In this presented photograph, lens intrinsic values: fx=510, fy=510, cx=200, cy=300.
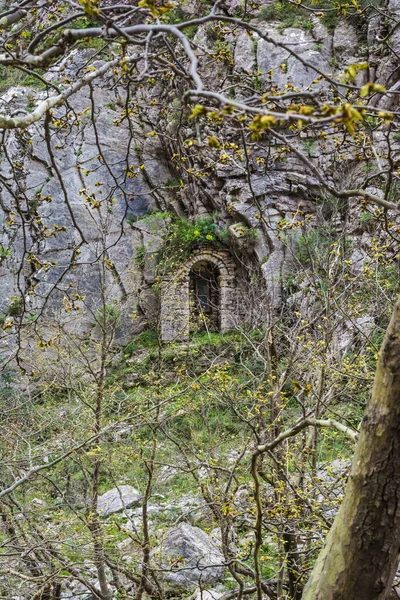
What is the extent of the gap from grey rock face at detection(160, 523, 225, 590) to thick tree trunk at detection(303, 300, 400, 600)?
420 cm

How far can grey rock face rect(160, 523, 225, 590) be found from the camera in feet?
17.0

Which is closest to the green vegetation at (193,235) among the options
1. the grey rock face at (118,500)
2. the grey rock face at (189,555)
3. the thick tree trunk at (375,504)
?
the grey rock face at (118,500)

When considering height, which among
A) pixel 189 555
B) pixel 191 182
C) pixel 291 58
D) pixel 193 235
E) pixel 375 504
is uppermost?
pixel 291 58

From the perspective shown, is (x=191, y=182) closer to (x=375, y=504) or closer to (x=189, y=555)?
(x=189, y=555)

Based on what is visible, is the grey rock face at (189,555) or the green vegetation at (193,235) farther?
the green vegetation at (193,235)

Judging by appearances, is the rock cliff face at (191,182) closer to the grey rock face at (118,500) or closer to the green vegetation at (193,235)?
the green vegetation at (193,235)

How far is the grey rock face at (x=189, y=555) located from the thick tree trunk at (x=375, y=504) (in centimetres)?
420

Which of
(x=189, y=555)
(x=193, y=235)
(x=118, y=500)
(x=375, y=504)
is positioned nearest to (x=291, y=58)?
(x=193, y=235)

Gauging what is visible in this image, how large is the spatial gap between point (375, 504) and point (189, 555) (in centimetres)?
476

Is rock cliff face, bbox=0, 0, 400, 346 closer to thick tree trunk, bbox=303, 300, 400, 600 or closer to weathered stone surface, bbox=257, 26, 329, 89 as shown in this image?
weathered stone surface, bbox=257, 26, 329, 89

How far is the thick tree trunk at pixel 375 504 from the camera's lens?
1.19 meters

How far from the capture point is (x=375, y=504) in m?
1.20

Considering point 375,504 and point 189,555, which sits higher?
point 375,504

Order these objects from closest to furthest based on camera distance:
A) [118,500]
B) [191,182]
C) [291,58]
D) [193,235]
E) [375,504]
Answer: [375,504], [118,500], [291,58], [193,235], [191,182]
